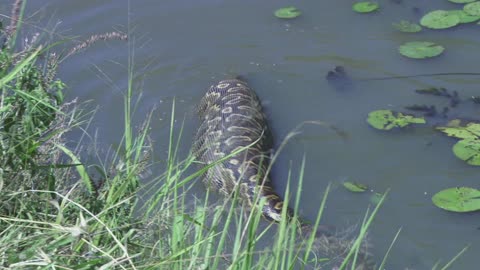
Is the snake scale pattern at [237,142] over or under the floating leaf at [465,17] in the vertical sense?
under

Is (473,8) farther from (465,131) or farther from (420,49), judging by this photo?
(465,131)

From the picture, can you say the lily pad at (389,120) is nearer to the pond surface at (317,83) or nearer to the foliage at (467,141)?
the pond surface at (317,83)

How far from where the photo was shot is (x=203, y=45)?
9562 millimetres

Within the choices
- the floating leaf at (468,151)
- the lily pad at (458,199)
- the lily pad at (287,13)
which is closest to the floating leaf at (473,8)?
the lily pad at (287,13)

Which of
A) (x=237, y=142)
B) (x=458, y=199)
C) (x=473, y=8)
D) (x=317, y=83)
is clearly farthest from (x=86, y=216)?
(x=473, y=8)

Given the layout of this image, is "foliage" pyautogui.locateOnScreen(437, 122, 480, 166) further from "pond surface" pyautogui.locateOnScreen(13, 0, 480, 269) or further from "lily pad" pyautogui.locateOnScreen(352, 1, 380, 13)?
"lily pad" pyautogui.locateOnScreen(352, 1, 380, 13)

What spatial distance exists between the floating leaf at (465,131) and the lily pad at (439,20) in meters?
1.85

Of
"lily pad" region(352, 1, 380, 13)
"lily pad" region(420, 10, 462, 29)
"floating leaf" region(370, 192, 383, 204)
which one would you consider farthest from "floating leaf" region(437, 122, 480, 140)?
"lily pad" region(352, 1, 380, 13)

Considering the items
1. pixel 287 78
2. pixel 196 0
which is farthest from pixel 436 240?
pixel 196 0

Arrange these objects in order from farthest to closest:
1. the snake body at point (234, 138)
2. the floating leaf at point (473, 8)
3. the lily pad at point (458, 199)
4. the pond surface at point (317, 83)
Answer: the floating leaf at point (473, 8) → the snake body at point (234, 138) → the pond surface at point (317, 83) → the lily pad at point (458, 199)

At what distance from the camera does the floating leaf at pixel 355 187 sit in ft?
23.6

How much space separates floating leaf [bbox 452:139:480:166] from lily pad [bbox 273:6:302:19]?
9.68ft

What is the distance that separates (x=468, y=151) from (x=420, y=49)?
1874 mm

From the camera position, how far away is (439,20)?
9.27 m
